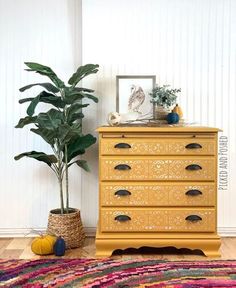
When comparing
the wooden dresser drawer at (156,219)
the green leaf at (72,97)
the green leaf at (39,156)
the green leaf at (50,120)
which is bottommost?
the wooden dresser drawer at (156,219)

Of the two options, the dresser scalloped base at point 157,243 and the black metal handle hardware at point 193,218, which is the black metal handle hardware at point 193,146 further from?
the dresser scalloped base at point 157,243

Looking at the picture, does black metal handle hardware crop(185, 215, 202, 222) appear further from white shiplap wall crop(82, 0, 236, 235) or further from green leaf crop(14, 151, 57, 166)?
green leaf crop(14, 151, 57, 166)

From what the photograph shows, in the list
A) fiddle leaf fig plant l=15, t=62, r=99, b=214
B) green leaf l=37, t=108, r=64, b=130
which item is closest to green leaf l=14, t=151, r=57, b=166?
fiddle leaf fig plant l=15, t=62, r=99, b=214

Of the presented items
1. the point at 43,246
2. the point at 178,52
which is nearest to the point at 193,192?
the point at 43,246

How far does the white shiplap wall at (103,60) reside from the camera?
146 inches

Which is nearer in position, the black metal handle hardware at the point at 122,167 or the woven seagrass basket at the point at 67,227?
the black metal handle hardware at the point at 122,167

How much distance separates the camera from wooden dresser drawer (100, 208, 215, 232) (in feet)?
10.5

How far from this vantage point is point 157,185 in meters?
3.20

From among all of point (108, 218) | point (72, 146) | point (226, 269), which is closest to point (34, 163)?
point (72, 146)

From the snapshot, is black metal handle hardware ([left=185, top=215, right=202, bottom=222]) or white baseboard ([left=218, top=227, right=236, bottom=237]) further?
white baseboard ([left=218, top=227, right=236, bottom=237])

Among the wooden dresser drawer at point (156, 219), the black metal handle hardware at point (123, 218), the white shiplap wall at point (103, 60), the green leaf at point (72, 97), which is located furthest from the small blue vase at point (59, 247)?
the green leaf at point (72, 97)

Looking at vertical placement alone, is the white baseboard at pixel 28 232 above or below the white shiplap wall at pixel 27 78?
below

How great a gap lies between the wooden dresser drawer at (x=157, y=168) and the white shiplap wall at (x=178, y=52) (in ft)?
2.11

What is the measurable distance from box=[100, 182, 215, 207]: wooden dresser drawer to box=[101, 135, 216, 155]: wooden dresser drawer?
0.78ft
